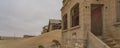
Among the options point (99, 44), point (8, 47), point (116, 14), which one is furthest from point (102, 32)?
point (8, 47)

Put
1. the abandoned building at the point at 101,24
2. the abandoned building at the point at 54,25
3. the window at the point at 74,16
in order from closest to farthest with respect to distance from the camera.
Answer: the abandoned building at the point at 101,24 → the window at the point at 74,16 → the abandoned building at the point at 54,25

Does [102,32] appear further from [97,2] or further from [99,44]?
[99,44]

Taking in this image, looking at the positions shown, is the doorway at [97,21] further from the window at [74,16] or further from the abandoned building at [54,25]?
the abandoned building at [54,25]

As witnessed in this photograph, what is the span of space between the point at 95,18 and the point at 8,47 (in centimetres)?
2471

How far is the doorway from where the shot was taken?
14602 mm

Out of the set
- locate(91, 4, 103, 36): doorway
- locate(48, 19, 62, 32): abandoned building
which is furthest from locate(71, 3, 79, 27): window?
locate(48, 19, 62, 32): abandoned building

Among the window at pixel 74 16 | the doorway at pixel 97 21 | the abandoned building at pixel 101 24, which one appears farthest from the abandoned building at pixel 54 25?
the abandoned building at pixel 101 24

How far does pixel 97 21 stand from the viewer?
15.5m

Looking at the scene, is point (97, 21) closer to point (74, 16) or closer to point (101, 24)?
point (101, 24)

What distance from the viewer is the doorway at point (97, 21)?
1460 cm

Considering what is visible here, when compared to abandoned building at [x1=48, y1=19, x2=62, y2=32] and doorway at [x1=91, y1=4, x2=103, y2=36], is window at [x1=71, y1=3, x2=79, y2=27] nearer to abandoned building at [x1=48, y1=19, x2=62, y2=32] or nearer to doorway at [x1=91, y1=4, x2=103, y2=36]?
doorway at [x1=91, y1=4, x2=103, y2=36]

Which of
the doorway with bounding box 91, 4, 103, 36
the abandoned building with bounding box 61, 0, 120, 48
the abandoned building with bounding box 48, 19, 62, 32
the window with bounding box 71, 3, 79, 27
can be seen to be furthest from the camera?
the abandoned building with bounding box 48, 19, 62, 32

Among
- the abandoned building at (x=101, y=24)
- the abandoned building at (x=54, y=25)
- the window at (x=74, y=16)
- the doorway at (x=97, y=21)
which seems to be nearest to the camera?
the abandoned building at (x=101, y=24)

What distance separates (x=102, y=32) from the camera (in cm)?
1430
